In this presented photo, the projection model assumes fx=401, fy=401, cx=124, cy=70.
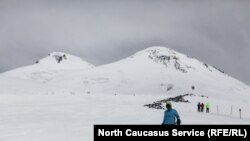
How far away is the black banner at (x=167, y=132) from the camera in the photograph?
438 inches

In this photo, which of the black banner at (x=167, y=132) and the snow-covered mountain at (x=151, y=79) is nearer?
the black banner at (x=167, y=132)

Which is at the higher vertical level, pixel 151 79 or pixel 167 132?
pixel 151 79

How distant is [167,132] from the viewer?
37.0 feet

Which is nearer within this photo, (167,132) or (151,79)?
(167,132)

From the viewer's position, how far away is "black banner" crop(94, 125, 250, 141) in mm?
11133

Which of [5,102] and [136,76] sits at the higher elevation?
[136,76]

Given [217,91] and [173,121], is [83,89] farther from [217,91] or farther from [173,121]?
[173,121]

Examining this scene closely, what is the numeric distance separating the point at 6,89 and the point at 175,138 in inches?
2240

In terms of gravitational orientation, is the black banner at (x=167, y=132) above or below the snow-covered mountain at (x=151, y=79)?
below

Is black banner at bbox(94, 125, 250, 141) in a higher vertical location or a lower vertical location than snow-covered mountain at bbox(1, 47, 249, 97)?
lower

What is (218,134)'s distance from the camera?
11.3 meters

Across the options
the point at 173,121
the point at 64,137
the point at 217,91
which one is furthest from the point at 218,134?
the point at 217,91

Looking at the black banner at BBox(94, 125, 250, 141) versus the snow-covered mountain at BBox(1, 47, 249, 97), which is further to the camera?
the snow-covered mountain at BBox(1, 47, 249, 97)

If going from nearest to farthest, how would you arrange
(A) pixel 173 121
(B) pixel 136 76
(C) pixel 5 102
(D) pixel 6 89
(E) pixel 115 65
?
(A) pixel 173 121 < (C) pixel 5 102 < (D) pixel 6 89 < (B) pixel 136 76 < (E) pixel 115 65
